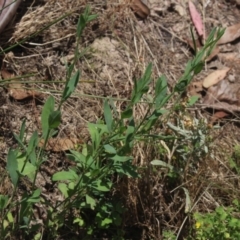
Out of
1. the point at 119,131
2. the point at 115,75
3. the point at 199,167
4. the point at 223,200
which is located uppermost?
the point at 119,131

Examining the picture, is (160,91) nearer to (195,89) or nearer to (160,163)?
(160,163)

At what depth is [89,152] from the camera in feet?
8.28

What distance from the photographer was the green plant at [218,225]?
274cm

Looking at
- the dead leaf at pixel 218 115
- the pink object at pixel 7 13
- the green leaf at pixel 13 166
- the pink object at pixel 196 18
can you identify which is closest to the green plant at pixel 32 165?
the green leaf at pixel 13 166

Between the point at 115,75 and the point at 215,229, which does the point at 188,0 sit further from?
the point at 215,229

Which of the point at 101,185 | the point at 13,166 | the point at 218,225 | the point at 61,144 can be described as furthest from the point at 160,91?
the point at 61,144

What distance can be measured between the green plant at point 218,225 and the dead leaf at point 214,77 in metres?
0.93

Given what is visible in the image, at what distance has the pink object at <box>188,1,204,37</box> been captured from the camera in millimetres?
3797

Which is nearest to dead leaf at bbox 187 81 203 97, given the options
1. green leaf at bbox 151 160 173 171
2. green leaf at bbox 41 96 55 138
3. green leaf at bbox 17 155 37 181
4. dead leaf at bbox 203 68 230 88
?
dead leaf at bbox 203 68 230 88

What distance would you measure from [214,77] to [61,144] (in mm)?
1024

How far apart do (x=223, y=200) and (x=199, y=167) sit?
231mm

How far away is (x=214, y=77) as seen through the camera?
11.9ft

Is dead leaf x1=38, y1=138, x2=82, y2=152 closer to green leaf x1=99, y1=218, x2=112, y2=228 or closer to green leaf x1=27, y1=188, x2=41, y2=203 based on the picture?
green leaf x1=99, y1=218, x2=112, y2=228

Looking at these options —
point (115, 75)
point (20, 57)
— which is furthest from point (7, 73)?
point (115, 75)
